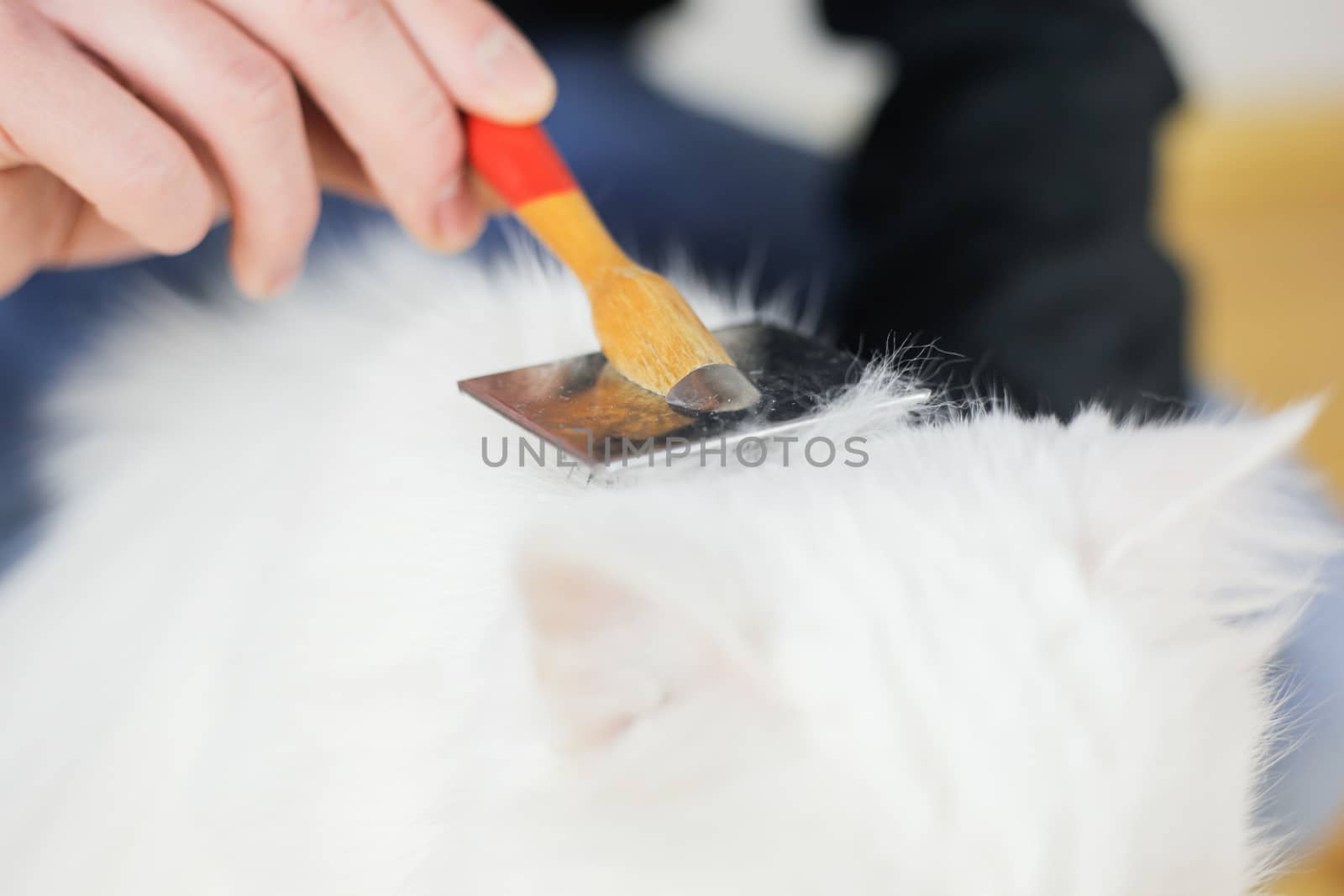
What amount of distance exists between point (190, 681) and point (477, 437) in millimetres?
161

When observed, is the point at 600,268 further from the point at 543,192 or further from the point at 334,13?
the point at 334,13

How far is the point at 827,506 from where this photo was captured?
32 centimetres

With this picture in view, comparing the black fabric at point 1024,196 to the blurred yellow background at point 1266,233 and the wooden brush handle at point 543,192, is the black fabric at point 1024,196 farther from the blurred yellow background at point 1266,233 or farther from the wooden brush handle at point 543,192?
the blurred yellow background at point 1266,233

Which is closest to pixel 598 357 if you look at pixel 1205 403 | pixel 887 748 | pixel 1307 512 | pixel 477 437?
pixel 477 437

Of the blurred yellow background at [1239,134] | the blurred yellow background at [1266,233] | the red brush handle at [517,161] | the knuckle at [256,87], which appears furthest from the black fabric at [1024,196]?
the blurred yellow background at [1266,233]

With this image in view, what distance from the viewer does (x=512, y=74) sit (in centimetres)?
50

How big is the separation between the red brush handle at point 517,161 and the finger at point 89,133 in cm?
13

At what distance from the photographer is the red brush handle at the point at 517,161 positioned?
1.60ft

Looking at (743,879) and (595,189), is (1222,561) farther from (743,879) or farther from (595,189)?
(595,189)

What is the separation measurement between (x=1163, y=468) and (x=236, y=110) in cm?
40

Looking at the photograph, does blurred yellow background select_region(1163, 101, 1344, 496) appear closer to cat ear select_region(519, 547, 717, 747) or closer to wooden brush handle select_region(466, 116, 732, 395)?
wooden brush handle select_region(466, 116, 732, 395)

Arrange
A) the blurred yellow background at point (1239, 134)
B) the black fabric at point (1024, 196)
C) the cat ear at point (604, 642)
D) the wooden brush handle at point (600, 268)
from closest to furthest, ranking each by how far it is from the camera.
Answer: the cat ear at point (604, 642), the wooden brush handle at point (600, 268), the black fabric at point (1024, 196), the blurred yellow background at point (1239, 134)

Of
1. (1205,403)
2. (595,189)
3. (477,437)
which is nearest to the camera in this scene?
(477,437)

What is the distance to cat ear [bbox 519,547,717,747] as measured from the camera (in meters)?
0.28
